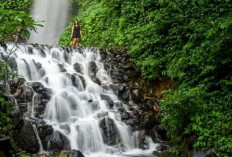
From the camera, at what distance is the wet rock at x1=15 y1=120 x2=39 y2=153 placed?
6.56 metres

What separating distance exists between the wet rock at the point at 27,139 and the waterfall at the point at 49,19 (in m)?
18.0

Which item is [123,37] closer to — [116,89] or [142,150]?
[116,89]

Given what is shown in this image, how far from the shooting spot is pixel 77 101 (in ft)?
30.1

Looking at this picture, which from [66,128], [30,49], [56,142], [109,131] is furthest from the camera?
[30,49]

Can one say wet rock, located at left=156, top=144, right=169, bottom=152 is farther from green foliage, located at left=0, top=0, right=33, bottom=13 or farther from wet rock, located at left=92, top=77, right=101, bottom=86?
green foliage, located at left=0, top=0, right=33, bottom=13

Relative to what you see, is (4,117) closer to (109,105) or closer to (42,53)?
(109,105)

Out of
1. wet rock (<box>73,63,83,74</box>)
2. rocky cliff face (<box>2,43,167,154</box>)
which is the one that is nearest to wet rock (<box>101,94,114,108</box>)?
rocky cliff face (<box>2,43,167,154</box>)

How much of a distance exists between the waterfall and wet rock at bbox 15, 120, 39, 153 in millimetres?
18025

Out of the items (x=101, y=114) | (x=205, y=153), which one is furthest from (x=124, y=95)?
(x=205, y=153)

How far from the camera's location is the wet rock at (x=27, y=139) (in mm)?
6562

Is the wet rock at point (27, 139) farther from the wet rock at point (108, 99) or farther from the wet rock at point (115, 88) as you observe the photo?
the wet rock at point (115, 88)

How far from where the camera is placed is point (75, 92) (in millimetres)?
9688

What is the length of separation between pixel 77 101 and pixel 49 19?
2094 centimetres

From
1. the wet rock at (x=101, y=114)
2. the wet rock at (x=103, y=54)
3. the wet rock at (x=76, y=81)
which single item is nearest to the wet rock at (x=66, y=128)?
the wet rock at (x=101, y=114)
